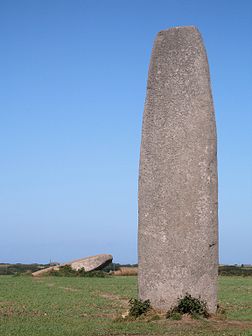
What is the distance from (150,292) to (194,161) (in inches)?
129

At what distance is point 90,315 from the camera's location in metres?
17.5

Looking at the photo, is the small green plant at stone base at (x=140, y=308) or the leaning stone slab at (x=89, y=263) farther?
the leaning stone slab at (x=89, y=263)

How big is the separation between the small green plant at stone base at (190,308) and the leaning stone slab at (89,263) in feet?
93.3

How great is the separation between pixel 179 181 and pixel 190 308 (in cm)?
293

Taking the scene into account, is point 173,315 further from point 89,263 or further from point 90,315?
point 89,263

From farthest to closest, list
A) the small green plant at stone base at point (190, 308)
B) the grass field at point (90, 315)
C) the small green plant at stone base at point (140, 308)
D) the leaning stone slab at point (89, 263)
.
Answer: the leaning stone slab at point (89, 263), the small green plant at stone base at point (140, 308), the small green plant at stone base at point (190, 308), the grass field at point (90, 315)

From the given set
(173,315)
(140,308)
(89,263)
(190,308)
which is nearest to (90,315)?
(140,308)

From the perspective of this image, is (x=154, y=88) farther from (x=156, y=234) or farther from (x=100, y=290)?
Answer: (x=100, y=290)

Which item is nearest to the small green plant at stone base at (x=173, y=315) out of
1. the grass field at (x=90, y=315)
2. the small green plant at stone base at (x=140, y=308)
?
the grass field at (x=90, y=315)

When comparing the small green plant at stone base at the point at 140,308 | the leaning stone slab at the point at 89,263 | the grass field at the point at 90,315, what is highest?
the leaning stone slab at the point at 89,263

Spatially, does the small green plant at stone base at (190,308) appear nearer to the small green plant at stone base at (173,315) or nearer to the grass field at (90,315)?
the small green plant at stone base at (173,315)

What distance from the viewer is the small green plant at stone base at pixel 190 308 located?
14.6m

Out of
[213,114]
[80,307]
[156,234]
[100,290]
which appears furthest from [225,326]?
[100,290]

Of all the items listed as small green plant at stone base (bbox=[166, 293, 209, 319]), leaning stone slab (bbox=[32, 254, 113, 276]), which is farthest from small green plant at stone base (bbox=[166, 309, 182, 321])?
leaning stone slab (bbox=[32, 254, 113, 276])
